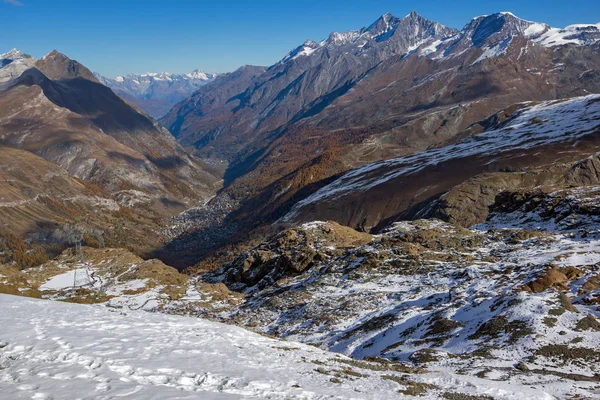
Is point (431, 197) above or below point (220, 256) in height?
above

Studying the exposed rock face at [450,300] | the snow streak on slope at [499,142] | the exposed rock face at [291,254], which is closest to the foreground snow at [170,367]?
the exposed rock face at [450,300]

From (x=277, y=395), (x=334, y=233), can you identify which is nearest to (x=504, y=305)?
(x=277, y=395)

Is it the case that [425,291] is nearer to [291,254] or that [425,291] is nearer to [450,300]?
[450,300]

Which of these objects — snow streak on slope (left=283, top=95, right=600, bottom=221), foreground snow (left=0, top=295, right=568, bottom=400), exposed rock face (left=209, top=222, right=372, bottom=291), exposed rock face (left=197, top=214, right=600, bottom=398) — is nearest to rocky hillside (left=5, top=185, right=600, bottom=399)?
exposed rock face (left=197, top=214, right=600, bottom=398)

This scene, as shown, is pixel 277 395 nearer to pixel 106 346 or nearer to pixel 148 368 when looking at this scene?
pixel 148 368

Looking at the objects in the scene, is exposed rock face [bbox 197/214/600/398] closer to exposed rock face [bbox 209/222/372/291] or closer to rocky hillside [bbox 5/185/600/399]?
rocky hillside [bbox 5/185/600/399]

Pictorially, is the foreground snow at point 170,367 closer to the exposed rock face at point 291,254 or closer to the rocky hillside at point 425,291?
the rocky hillside at point 425,291

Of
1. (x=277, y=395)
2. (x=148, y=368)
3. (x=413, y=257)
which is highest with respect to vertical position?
(x=148, y=368)
